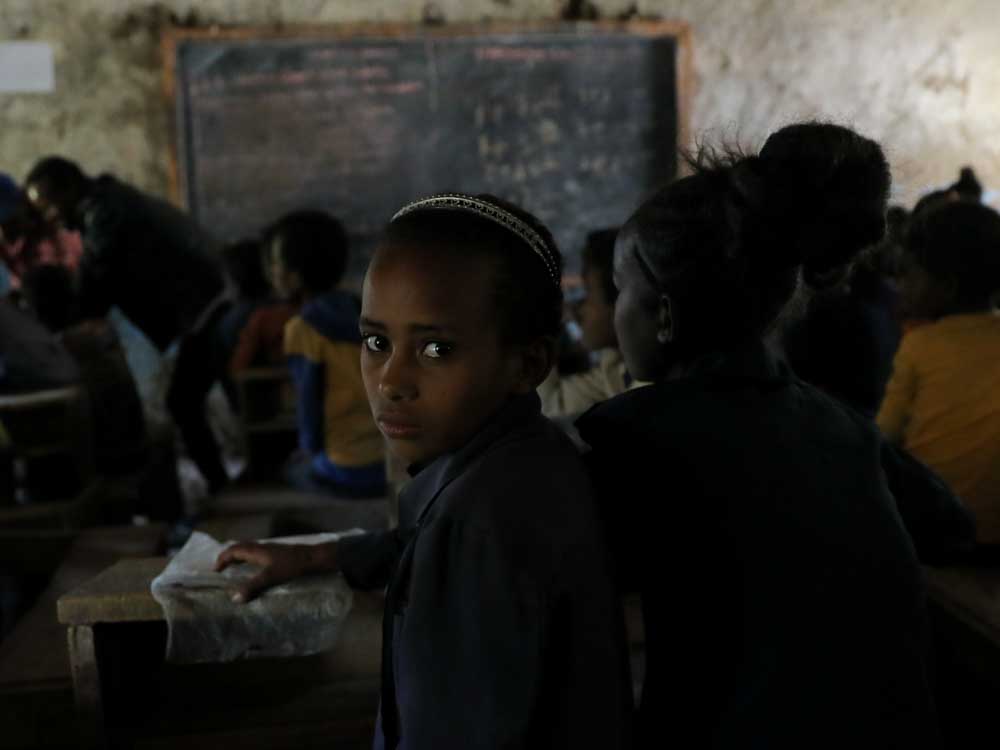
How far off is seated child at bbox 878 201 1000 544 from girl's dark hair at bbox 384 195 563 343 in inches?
47.6

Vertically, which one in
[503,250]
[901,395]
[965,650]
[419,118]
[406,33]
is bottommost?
[965,650]

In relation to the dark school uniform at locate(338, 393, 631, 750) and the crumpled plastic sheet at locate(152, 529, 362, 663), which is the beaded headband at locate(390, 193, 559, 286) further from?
the crumpled plastic sheet at locate(152, 529, 362, 663)

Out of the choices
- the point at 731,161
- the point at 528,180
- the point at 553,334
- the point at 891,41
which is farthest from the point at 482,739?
the point at 891,41

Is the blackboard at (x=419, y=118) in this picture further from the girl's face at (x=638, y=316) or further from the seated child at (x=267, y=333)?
the girl's face at (x=638, y=316)

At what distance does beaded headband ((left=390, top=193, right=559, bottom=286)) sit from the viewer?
765 millimetres

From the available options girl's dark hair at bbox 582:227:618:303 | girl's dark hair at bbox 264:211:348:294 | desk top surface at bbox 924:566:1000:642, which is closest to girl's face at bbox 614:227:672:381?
desk top surface at bbox 924:566:1000:642

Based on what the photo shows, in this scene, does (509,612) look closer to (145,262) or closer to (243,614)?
(243,614)

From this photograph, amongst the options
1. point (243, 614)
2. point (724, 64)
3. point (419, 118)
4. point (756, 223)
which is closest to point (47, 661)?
point (243, 614)

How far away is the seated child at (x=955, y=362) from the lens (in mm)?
1780

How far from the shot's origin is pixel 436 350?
76 centimetres

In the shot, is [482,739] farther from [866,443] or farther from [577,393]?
[577,393]

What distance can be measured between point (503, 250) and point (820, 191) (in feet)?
1.09

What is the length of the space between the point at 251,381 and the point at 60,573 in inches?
45.2

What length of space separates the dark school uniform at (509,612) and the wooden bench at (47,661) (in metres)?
0.78
